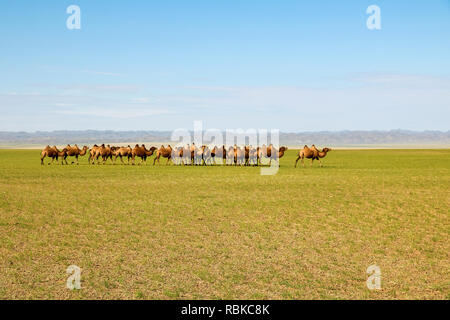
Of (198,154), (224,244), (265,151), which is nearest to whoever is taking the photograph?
(224,244)

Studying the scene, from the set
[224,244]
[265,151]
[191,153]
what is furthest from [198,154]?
[224,244]

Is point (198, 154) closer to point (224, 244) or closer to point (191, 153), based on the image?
point (191, 153)

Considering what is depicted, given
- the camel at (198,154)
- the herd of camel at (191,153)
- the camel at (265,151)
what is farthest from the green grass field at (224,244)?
the camel at (198,154)

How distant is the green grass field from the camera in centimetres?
686

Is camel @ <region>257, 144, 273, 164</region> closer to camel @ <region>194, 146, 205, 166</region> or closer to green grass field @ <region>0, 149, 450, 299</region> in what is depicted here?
camel @ <region>194, 146, 205, 166</region>

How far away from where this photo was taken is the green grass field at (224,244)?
6855mm

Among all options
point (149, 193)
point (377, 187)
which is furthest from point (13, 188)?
point (377, 187)

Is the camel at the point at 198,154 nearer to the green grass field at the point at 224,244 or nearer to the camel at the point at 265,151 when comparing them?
the camel at the point at 265,151

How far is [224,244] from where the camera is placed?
9.54 meters

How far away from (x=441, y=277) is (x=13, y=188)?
1808 centimetres

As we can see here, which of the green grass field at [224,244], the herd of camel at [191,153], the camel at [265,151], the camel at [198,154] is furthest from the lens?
the camel at [198,154]

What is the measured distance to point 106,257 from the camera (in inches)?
337

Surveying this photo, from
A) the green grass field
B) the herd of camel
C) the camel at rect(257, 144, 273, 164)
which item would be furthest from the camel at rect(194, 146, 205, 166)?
the green grass field
